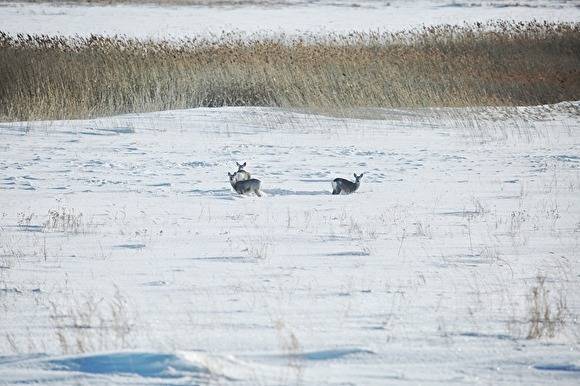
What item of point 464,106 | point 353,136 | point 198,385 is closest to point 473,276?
point 198,385

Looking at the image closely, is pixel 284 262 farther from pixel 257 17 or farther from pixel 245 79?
pixel 257 17

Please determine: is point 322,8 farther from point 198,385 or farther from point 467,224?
point 198,385

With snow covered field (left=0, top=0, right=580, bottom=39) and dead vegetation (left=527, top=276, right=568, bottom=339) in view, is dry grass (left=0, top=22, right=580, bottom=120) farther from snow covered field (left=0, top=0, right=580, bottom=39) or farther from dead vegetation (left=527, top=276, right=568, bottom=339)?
snow covered field (left=0, top=0, right=580, bottom=39)

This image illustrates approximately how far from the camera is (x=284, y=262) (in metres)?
6.27

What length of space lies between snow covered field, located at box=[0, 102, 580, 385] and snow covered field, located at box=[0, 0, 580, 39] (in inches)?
736

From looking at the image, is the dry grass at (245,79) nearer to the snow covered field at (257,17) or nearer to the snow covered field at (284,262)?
the snow covered field at (284,262)

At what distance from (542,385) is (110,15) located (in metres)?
40.9

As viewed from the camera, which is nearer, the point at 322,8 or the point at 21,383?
the point at 21,383

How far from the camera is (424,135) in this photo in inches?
547

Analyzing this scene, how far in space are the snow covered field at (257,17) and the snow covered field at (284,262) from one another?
18.7 meters

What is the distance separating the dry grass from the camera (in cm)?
1524

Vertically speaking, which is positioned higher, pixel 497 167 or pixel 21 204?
pixel 497 167

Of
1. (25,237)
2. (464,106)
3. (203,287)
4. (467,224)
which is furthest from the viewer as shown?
(464,106)

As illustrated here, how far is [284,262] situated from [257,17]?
37.0 metres
